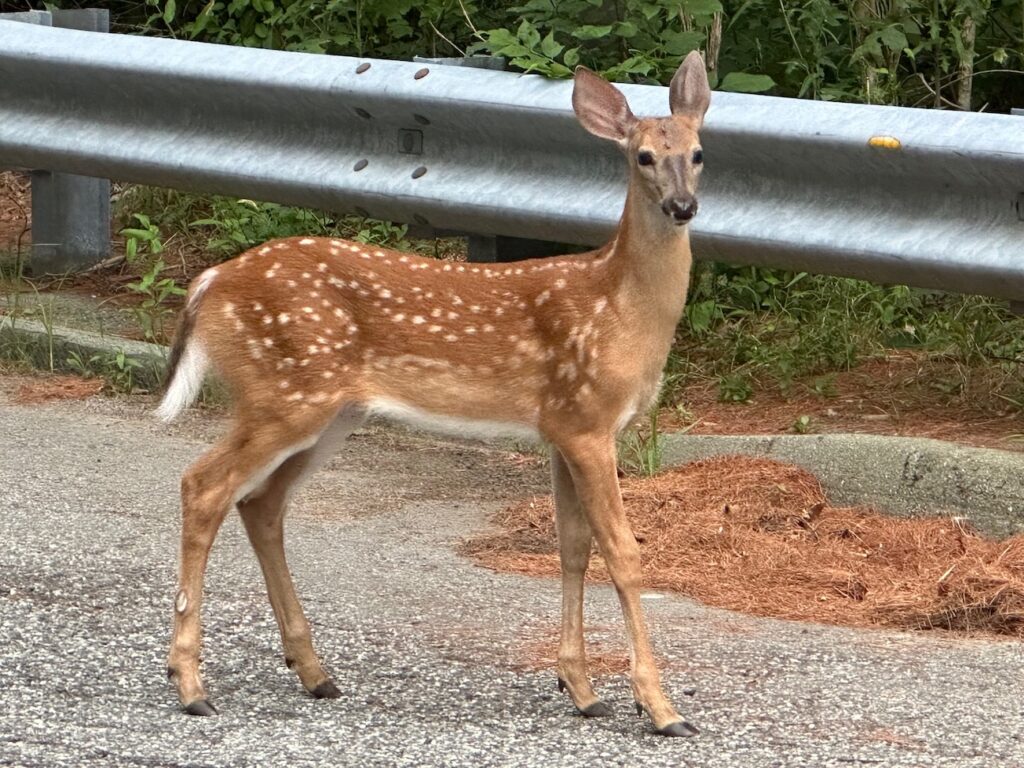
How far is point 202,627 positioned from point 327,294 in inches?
35.8

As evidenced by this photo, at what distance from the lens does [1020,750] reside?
171 inches

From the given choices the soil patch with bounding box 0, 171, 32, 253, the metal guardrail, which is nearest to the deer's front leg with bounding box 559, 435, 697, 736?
the metal guardrail

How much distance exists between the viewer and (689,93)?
5.29m

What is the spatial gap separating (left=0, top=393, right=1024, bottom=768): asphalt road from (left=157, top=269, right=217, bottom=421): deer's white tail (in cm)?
61

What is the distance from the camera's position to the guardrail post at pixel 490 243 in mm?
7582

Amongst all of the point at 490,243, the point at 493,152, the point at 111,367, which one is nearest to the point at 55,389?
the point at 111,367

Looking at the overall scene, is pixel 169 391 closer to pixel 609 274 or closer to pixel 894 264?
pixel 609 274

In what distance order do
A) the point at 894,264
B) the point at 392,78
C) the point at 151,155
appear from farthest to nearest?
1. the point at 151,155
2. the point at 392,78
3. the point at 894,264

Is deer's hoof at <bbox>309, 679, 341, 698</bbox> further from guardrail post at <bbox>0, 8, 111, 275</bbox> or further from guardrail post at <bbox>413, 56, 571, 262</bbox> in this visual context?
guardrail post at <bbox>0, 8, 111, 275</bbox>

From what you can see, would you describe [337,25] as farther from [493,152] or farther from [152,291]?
[493,152]

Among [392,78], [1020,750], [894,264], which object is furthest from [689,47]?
[1020,750]

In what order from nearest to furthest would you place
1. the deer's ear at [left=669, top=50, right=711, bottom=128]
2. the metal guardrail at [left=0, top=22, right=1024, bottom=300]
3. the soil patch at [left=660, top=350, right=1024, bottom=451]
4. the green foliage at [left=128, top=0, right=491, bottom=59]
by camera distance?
the deer's ear at [left=669, top=50, right=711, bottom=128], the metal guardrail at [left=0, top=22, right=1024, bottom=300], the soil patch at [left=660, top=350, right=1024, bottom=451], the green foliage at [left=128, top=0, right=491, bottom=59]

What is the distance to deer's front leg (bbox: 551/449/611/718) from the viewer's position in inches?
188

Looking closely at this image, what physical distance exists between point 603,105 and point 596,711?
1.61 m
